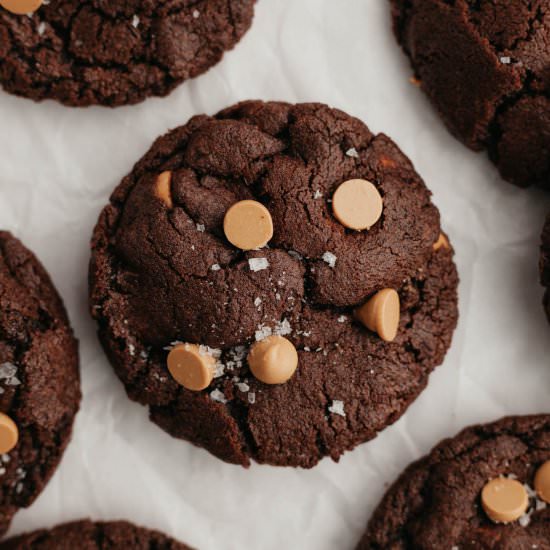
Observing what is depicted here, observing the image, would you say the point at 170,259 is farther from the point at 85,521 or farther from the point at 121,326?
the point at 85,521

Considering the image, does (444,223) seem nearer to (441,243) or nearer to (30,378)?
(441,243)

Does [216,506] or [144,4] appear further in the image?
[216,506]

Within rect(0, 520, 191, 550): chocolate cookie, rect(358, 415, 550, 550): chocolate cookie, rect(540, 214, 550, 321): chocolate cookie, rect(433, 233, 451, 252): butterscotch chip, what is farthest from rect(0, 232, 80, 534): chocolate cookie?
rect(540, 214, 550, 321): chocolate cookie

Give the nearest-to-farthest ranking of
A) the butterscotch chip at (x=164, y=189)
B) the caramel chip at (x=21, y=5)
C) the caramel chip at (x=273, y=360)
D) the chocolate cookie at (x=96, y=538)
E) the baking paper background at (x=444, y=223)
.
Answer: the caramel chip at (x=273, y=360) → the butterscotch chip at (x=164, y=189) → the caramel chip at (x=21, y=5) → the chocolate cookie at (x=96, y=538) → the baking paper background at (x=444, y=223)

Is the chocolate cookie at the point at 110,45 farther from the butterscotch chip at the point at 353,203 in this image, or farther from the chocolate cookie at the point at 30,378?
the butterscotch chip at the point at 353,203

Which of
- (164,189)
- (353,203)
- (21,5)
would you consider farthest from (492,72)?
(21,5)

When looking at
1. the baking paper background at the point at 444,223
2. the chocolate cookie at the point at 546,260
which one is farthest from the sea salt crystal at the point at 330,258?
the chocolate cookie at the point at 546,260

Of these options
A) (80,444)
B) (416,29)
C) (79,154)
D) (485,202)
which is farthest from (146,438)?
(416,29)
